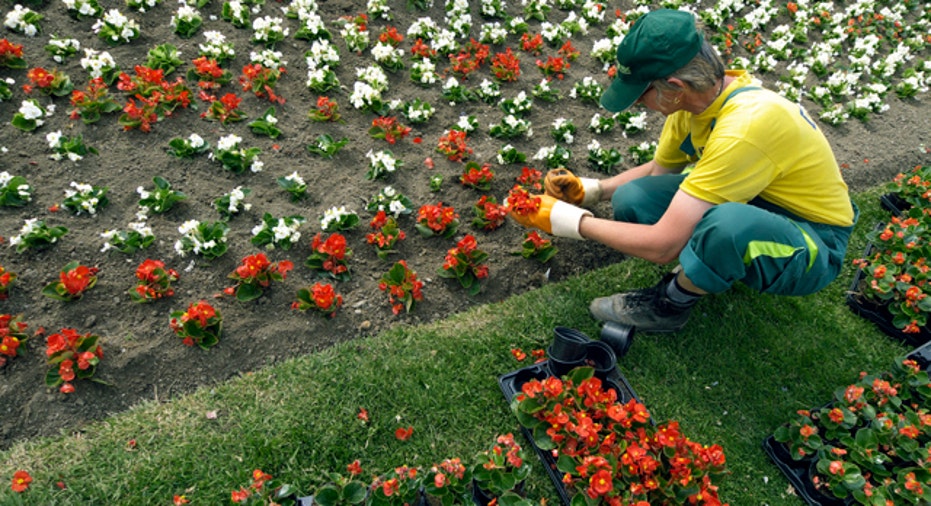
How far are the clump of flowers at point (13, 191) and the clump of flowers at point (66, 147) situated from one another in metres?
0.32

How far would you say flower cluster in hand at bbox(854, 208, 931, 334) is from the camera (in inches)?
143

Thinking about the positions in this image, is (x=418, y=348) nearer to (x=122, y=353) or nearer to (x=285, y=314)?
(x=285, y=314)

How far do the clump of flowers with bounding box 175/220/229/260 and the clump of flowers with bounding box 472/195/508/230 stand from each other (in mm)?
1609

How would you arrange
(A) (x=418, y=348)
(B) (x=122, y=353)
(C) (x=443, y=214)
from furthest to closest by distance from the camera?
(C) (x=443, y=214) → (A) (x=418, y=348) → (B) (x=122, y=353)

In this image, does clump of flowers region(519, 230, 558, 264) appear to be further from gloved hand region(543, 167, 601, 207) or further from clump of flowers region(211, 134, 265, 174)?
clump of flowers region(211, 134, 265, 174)

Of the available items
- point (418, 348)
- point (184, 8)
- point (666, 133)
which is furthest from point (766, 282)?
point (184, 8)

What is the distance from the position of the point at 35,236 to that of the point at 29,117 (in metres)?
1.11

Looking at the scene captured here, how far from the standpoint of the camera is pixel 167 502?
2559 millimetres

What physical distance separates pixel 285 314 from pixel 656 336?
7.33 ft

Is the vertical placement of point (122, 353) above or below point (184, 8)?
below

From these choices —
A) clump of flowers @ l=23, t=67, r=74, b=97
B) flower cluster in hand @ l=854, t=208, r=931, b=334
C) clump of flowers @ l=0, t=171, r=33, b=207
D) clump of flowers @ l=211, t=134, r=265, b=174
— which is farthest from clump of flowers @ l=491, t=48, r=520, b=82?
clump of flowers @ l=0, t=171, r=33, b=207

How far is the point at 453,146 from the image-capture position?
14.1ft

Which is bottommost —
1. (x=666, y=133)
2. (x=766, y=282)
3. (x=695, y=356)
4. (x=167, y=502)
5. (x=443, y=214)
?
(x=167, y=502)

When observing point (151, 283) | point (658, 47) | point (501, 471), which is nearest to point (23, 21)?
point (151, 283)
